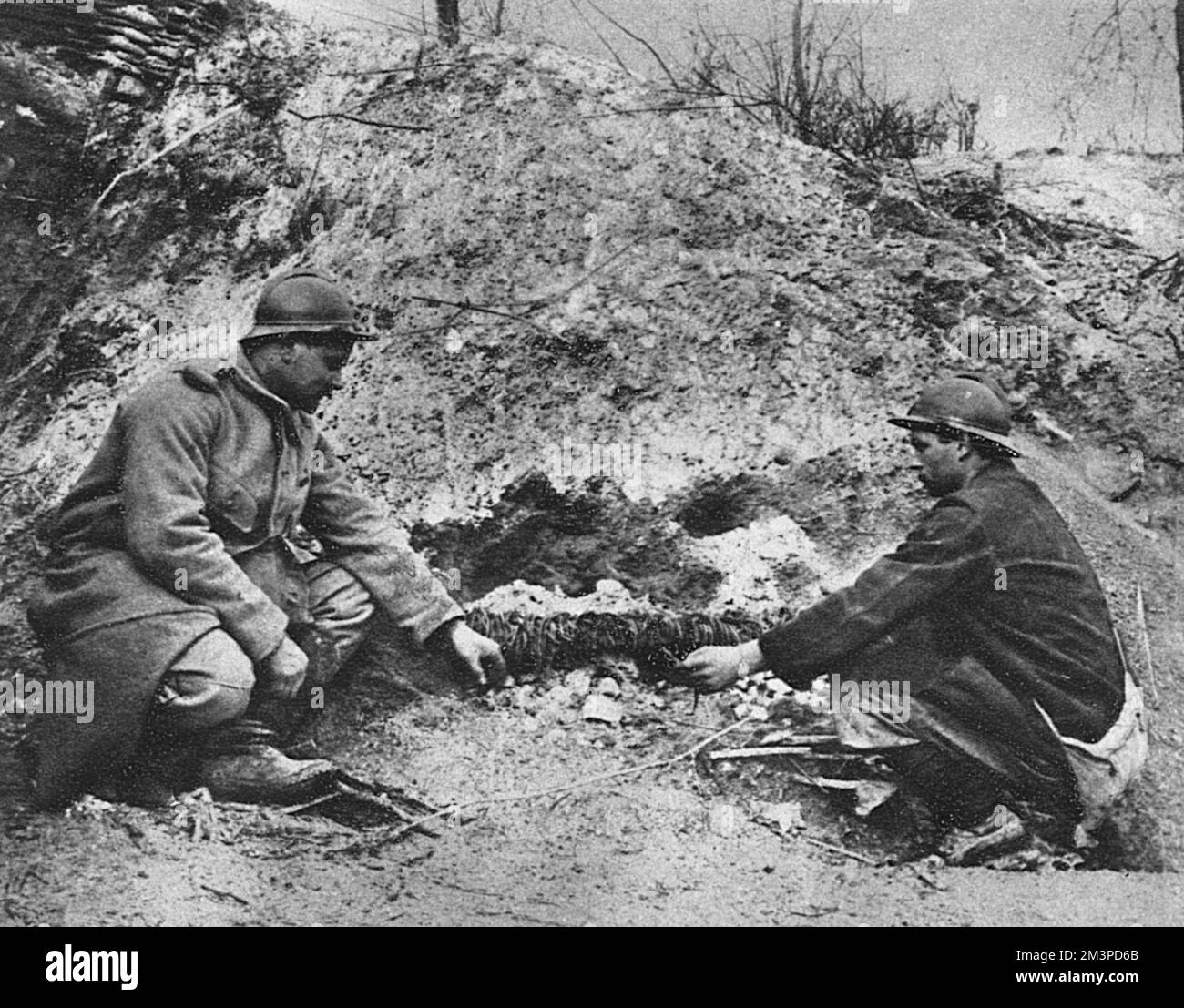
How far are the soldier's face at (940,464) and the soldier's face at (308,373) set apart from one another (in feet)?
7.12

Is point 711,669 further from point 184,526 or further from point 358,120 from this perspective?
point 358,120

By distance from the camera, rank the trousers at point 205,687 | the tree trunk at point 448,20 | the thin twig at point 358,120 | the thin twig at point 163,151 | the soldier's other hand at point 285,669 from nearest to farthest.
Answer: the trousers at point 205,687 → the soldier's other hand at point 285,669 → the thin twig at point 163,151 → the thin twig at point 358,120 → the tree trunk at point 448,20

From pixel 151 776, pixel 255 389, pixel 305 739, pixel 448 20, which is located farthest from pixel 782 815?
pixel 448 20

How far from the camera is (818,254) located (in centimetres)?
555

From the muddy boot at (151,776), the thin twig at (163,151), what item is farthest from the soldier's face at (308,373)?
the thin twig at (163,151)

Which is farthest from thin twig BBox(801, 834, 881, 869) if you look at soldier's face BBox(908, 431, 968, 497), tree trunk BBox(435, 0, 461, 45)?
tree trunk BBox(435, 0, 461, 45)

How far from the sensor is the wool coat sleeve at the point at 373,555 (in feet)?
15.8

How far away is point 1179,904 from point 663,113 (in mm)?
3833

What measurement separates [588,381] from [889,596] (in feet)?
4.85

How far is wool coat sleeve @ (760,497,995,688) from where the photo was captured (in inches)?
181

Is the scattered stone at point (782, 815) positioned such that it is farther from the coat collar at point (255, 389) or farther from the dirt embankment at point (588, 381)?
the coat collar at point (255, 389)

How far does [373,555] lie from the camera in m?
4.86
